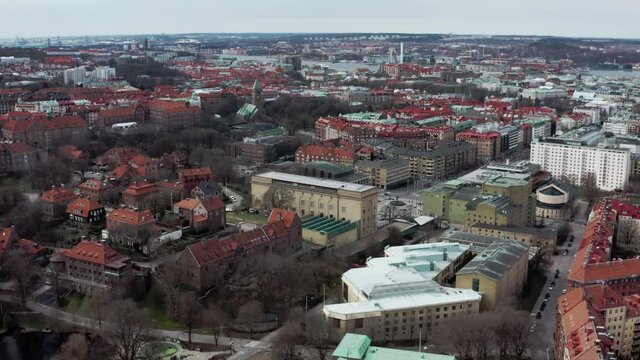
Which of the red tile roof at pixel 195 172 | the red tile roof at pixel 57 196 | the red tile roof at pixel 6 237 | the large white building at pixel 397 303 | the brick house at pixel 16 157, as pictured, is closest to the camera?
the large white building at pixel 397 303

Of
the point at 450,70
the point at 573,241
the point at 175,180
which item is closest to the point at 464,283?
the point at 573,241

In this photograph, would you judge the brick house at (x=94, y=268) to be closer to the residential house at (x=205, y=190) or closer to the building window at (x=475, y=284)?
the residential house at (x=205, y=190)

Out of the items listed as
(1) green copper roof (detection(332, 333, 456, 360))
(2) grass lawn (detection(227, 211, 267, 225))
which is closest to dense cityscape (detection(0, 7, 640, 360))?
(1) green copper roof (detection(332, 333, 456, 360))

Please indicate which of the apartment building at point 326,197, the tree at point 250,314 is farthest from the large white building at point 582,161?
the tree at point 250,314

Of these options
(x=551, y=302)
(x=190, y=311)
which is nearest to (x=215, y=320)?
(x=190, y=311)

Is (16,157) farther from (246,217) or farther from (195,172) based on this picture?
(246,217)

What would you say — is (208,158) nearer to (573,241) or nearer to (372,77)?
(573,241)
